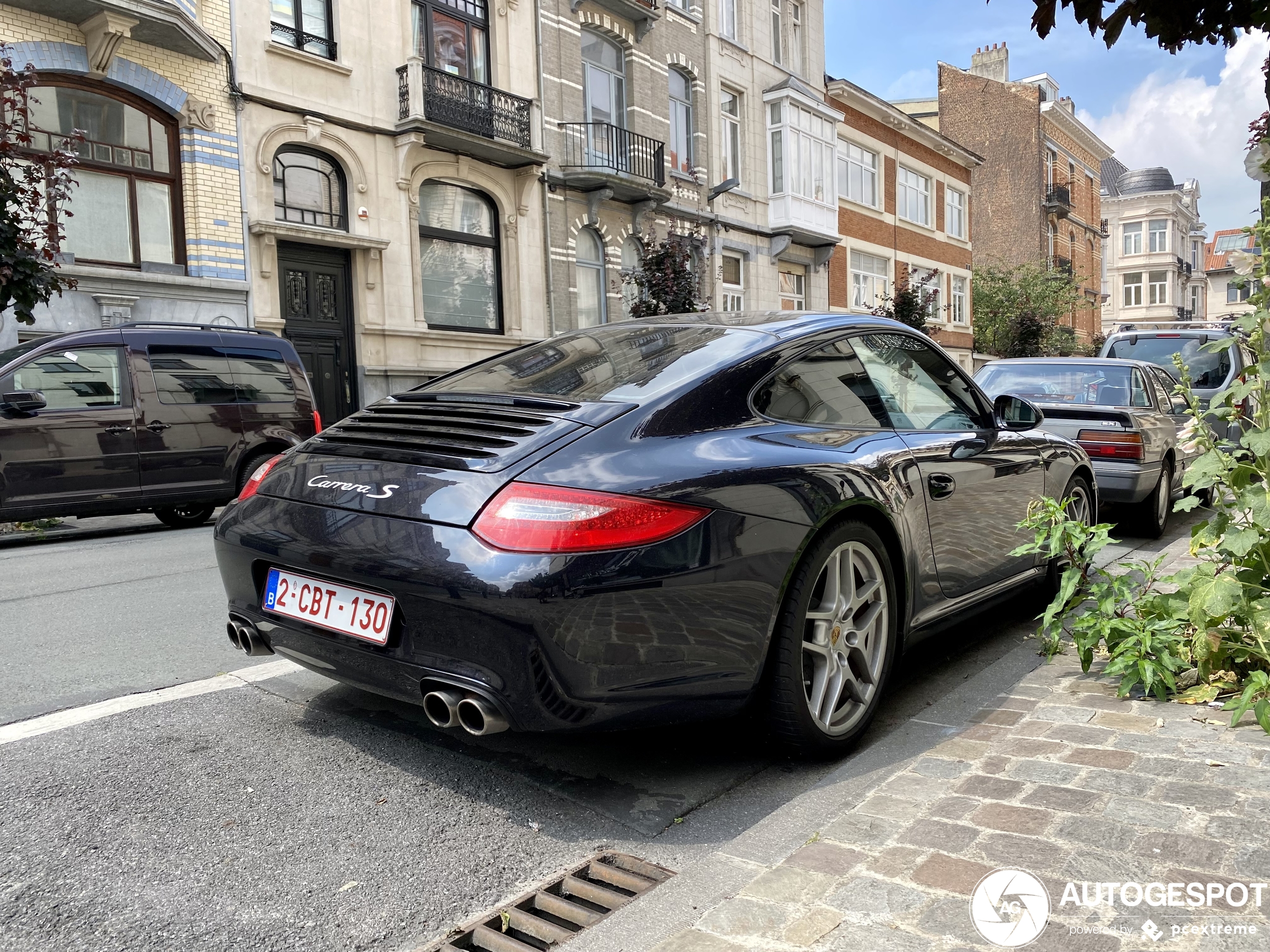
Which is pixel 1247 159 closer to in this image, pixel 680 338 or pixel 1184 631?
A: pixel 1184 631

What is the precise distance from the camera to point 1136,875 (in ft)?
7.34

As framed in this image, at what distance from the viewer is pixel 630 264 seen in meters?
23.7

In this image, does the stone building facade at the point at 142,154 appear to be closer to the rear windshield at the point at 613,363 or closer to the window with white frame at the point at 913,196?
the rear windshield at the point at 613,363

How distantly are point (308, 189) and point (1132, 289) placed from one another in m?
68.5

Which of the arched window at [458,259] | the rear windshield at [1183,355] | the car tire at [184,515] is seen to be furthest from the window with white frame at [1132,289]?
the car tire at [184,515]

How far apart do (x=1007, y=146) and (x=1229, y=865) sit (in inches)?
2013

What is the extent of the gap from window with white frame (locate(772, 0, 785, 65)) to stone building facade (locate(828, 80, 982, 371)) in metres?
2.34

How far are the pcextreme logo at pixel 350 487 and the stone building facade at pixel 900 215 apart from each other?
27079 mm

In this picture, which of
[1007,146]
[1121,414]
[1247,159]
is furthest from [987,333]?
[1247,159]

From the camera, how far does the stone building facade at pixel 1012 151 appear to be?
4709 cm

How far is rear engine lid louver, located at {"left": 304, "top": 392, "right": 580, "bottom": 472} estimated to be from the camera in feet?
9.30

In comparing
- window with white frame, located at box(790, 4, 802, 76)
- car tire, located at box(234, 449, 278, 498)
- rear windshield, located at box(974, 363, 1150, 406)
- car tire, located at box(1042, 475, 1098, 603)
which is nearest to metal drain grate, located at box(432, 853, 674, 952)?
car tire, located at box(1042, 475, 1098, 603)

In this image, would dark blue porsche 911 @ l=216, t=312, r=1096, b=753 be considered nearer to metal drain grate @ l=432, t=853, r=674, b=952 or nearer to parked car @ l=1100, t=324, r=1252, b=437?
metal drain grate @ l=432, t=853, r=674, b=952
